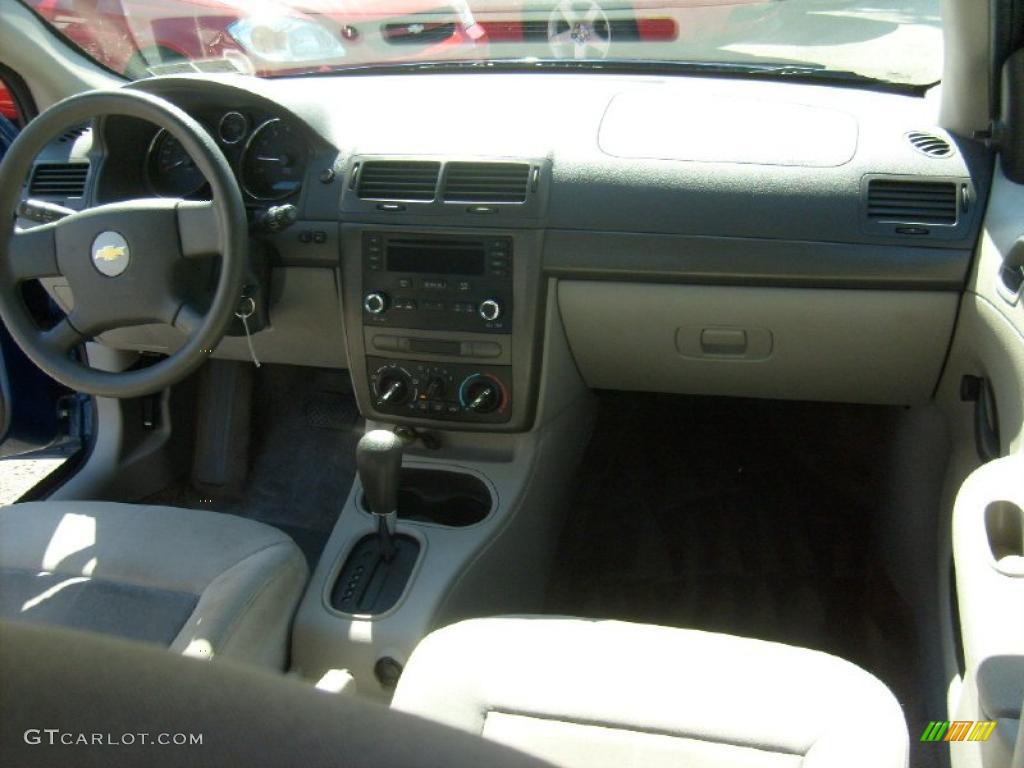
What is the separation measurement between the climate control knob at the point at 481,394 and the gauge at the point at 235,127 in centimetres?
71

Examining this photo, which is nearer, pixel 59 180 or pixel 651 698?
pixel 651 698

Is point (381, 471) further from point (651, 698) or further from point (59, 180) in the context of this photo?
point (59, 180)

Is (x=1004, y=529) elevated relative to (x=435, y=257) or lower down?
lower down

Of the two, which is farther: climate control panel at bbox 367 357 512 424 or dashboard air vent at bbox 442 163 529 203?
climate control panel at bbox 367 357 512 424

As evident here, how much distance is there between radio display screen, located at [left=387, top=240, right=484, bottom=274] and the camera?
2.13 meters

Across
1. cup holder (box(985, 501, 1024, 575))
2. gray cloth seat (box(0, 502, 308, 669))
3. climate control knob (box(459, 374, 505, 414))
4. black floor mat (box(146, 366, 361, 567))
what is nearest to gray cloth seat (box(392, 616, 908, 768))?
cup holder (box(985, 501, 1024, 575))

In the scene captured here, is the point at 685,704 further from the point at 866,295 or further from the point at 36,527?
the point at 36,527

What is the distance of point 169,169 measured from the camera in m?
2.36

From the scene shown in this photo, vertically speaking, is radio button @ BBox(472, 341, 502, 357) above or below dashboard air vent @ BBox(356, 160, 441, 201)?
below

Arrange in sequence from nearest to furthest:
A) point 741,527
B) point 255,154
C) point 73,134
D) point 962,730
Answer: point 962,730
point 255,154
point 73,134
point 741,527

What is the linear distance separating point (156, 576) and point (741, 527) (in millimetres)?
1591

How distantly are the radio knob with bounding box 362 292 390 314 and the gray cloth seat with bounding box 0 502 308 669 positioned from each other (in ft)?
1.62

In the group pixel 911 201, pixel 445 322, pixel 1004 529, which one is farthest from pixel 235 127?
pixel 1004 529

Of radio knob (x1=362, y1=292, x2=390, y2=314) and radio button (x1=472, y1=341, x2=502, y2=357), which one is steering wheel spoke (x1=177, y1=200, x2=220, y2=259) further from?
radio button (x1=472, y1=341, x2=502, y2=357)
